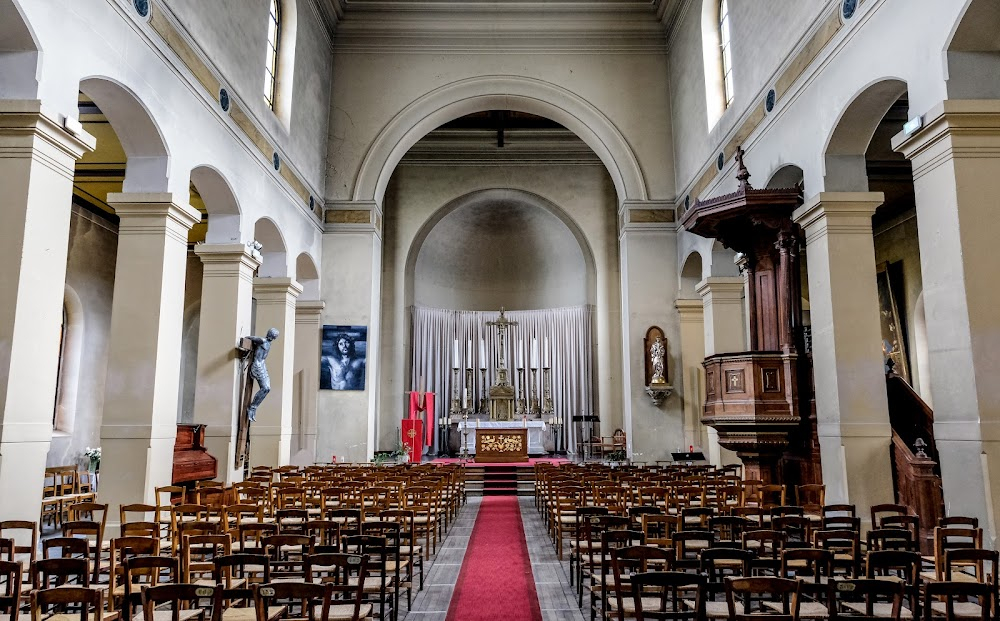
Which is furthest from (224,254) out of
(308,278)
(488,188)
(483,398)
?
(483,398)

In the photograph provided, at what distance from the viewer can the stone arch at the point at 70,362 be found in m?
14.6

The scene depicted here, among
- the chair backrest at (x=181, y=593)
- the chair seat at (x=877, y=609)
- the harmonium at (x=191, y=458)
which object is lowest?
the chair seat at (x=877, y=609)

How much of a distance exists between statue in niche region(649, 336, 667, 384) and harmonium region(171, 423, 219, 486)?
9.10 metres

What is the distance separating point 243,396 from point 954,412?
946 cm

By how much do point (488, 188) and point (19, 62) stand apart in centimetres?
1495

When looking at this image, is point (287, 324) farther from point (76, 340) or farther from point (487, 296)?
point (487, 296)

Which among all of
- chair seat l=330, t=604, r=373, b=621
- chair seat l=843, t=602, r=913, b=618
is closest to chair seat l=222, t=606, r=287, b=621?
chair seat l=330, t=604, r=373, b=621

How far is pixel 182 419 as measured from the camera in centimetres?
2003

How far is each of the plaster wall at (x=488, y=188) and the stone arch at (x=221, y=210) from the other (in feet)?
28.8

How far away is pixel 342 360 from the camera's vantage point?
15656 millimetres

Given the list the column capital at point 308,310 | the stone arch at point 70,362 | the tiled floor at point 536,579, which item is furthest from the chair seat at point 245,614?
the stone arch at point 70,362

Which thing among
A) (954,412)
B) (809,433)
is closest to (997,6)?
(954,412)

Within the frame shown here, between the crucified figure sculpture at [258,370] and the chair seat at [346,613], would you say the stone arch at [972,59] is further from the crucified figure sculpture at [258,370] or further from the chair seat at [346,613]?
the crucified figure sculpture at [258,370]

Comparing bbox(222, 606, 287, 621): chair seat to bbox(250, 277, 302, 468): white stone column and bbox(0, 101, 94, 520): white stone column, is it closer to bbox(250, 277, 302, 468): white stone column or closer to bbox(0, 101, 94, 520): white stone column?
bbox(0, 101, 94, 520): white stone column
